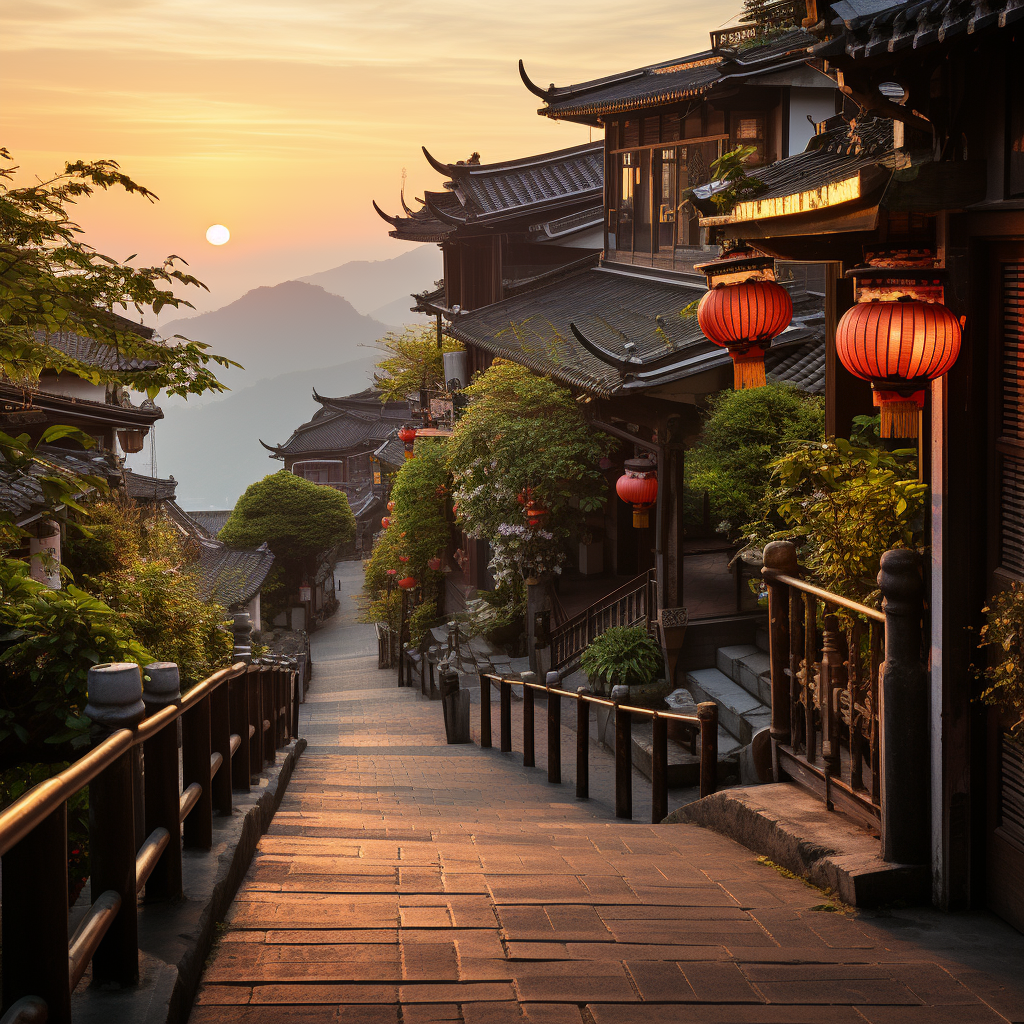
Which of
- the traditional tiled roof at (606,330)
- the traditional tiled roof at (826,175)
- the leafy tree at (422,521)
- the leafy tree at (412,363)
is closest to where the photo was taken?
the traditional tiled roof at (826,175)

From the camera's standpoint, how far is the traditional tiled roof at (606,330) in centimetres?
1205

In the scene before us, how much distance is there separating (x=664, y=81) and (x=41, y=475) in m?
15.1

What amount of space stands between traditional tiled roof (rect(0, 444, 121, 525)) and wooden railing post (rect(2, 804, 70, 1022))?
11.2 ft

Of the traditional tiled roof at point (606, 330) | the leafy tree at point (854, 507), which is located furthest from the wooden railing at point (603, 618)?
the leafy tree at point (854, 507)

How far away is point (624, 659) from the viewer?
12.7 metres

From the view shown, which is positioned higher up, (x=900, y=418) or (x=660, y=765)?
(x=900, y=418)

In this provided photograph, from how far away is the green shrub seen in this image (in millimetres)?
12508

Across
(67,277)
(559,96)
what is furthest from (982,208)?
(559,96)

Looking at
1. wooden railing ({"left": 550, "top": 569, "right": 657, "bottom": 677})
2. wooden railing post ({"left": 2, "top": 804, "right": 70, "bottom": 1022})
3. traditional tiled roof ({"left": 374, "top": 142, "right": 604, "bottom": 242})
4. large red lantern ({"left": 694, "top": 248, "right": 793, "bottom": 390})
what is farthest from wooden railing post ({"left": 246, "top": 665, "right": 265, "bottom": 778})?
traditional tiled roof ({"left": 374, "top": 142, "right": 604, "bottom": 242})

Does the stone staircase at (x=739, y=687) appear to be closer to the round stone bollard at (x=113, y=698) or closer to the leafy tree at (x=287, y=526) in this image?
the round stone bollard at (x=113, y=698)

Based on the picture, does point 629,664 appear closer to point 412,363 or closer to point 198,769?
point 198,769

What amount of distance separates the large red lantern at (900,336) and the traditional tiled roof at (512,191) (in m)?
20.0

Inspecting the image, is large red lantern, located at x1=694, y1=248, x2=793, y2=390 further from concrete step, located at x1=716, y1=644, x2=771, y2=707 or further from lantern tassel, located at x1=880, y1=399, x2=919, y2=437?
concrete step, located at x1=716, y1=644, x2=771, y2=707

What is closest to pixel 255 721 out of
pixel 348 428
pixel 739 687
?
pixel 739 687
